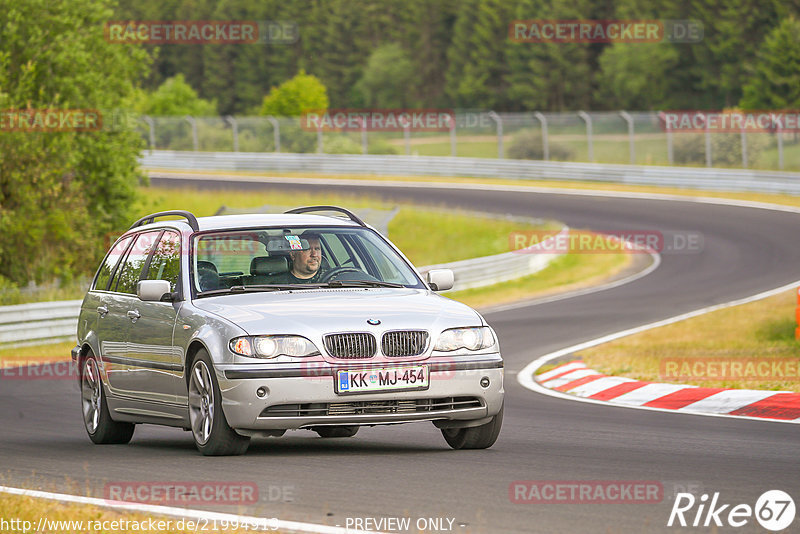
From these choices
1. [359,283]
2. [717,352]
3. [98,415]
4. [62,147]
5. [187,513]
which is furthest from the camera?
[62,147]

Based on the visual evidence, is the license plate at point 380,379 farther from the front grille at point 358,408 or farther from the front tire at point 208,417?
the front tire at point 208,417

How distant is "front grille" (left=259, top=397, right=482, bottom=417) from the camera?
7.89 meters

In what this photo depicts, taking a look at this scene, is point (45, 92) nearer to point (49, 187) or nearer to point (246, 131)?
point (49, 187)

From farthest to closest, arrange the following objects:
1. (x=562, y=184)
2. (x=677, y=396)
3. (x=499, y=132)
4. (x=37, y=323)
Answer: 1. (x=499, y=132)
2. (x=562, y=184)
3. (x=37, y=323)
4. (x=677, y=396)

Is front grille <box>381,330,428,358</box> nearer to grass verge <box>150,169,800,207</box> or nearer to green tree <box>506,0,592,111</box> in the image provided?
grass verge <box>150,169,800,207</box>

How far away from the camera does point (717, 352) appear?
15898 mm

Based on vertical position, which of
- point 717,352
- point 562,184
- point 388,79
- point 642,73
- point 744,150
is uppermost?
point 388,79

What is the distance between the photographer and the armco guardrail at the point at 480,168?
146 ft

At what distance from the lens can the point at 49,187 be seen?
28.5 meters

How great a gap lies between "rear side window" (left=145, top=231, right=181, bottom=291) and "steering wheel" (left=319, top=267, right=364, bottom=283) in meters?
1.01

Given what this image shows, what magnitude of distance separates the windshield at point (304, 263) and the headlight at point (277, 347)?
0.89 metres

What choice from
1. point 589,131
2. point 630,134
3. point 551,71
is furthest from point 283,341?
point 551,71

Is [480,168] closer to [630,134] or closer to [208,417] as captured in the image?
[630,134]

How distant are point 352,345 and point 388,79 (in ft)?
377
